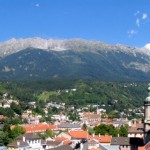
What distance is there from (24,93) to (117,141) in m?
126

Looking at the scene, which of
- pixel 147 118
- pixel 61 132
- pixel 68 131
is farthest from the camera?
pixel 68 131

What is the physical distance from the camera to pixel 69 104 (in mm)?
193625

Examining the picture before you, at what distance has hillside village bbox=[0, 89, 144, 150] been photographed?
72500mm

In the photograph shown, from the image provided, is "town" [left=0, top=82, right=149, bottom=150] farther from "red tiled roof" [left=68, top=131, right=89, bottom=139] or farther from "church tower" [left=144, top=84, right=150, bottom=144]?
"church tower" [left=144, top=84, right=150, bottom=144]

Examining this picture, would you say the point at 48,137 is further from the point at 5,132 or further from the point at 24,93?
the point at 24,93

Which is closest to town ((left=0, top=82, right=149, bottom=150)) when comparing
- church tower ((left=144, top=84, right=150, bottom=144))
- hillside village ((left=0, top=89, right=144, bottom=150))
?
hillside village ((left=0, top=89, right=144, bottom=150))

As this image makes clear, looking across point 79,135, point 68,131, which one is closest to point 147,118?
point 79,135

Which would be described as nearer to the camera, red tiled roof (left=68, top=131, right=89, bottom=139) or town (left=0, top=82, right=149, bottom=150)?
town (left=0, top=82, right=149, bottom=150)

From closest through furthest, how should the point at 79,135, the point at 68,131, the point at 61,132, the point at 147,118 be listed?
1. the point at 147,118
2. the point at 79,135
3. the point at 61,132
4. the point at 68,131

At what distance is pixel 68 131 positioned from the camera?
4154 inches

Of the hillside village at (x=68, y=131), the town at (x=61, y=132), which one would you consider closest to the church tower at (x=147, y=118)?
the town at (x=61, y=132)

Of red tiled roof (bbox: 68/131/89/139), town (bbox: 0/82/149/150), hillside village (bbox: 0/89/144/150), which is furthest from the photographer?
red tiled roof (bbox: 68/131/89/139)

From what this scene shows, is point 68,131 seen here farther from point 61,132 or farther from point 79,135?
point 79,135

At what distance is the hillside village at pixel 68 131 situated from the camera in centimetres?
7250
